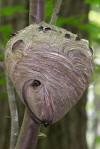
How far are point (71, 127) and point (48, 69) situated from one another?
119 inches

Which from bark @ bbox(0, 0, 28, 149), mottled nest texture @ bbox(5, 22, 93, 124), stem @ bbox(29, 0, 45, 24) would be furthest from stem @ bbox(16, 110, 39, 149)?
bark @ bbox(0, 0, 28, 149)

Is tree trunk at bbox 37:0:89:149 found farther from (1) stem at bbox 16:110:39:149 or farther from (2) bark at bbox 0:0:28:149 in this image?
(1) stem at bbox 16:110:39:149

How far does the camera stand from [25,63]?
3.19 ft

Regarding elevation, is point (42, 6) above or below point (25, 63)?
above

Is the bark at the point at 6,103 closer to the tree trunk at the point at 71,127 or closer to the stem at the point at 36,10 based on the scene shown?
the tree trunk at the point at 71,127

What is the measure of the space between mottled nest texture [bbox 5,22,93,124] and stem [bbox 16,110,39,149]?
6.6 inches

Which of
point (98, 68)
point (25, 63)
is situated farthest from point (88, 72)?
point (98, 68)

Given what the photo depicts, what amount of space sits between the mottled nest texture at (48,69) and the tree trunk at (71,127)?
8.86 ft

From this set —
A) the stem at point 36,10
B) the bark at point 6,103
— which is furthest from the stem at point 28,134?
the bark at point 6,103

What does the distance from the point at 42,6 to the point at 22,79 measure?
0.41 meters

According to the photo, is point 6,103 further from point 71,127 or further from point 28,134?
point 28,134

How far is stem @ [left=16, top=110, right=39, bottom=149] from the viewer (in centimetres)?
108

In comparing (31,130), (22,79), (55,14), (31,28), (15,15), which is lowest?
(31,130)

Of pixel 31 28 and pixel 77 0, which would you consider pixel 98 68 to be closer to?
pixel 77 0
